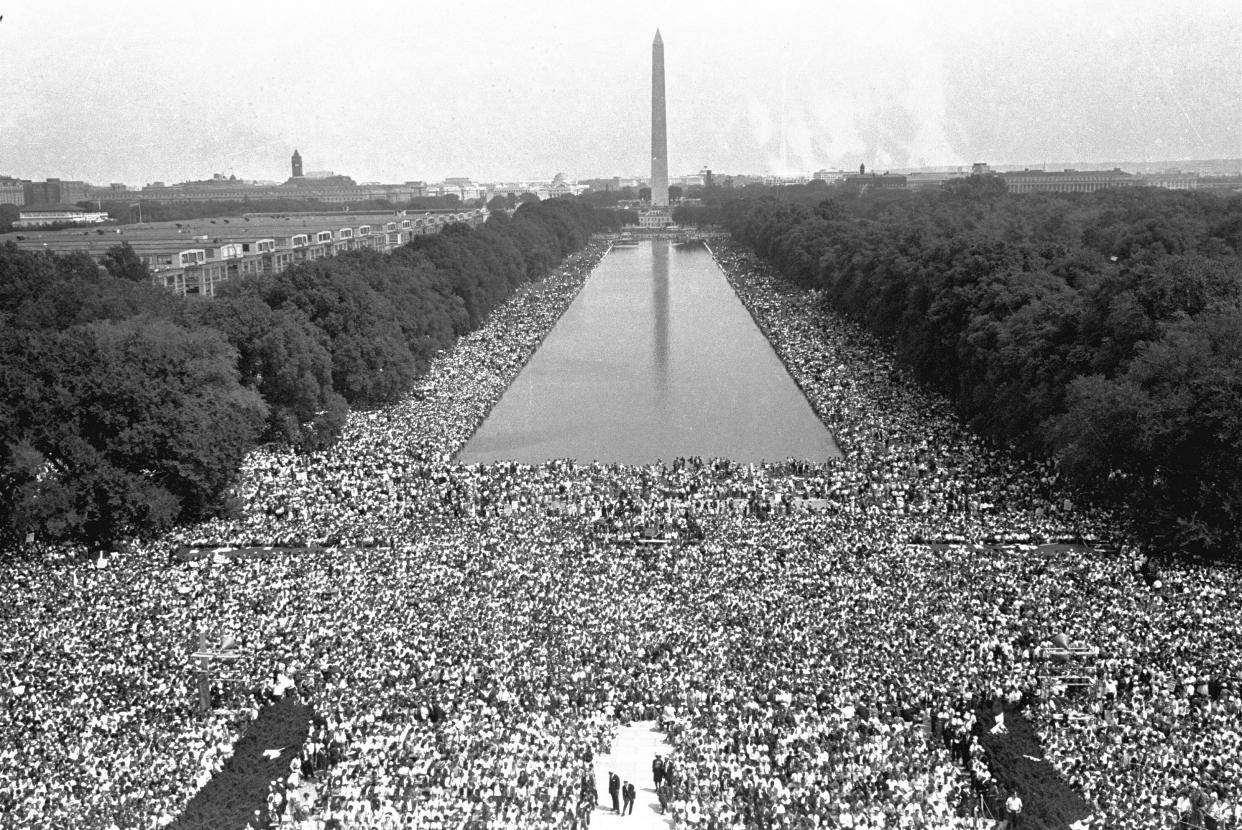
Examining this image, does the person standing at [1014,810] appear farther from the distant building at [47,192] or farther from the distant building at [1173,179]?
the distant building at [47,192]

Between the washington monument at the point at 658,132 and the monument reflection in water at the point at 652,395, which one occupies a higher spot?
the washington monument at the point at 658,132

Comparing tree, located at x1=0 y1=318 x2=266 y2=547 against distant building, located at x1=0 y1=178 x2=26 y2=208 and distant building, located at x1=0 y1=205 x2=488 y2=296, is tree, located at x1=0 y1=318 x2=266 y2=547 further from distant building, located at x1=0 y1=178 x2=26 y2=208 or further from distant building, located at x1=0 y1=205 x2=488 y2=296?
distant building, located at x1=0 y1=178 x2=26 y2=208

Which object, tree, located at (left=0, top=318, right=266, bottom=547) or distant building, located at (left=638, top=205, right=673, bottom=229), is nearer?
tree, located at (left=0, top=318, right=266, bottom=547)

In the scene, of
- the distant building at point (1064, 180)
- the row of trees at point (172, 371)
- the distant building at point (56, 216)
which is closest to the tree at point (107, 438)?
the row of trees at point (172, 371)

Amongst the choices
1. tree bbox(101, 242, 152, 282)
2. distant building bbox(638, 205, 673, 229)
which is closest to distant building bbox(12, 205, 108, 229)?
tree bbox(101, 242, 152, 282)

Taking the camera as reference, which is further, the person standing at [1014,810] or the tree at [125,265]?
the tree at [125,265]

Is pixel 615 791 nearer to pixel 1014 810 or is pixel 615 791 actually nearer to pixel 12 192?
pixel 1014 810
